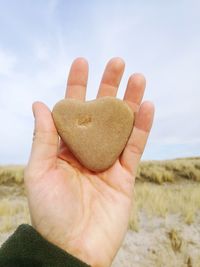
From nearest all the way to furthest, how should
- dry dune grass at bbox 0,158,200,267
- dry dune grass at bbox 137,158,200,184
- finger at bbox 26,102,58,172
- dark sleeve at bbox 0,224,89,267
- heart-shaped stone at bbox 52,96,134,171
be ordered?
dark sleeve at bbox 0,224,89,267 → finger at bbox 26,102,58,172 → heart-shaped stone at bbox 52,96,134,171 → dry dune grass at bbox 0,158,200,267 → dry dune grass at bbox 137,158,200,184

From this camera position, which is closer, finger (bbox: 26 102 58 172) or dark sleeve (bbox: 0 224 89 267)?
dark sleeve (bbox: 0 224 89 267)

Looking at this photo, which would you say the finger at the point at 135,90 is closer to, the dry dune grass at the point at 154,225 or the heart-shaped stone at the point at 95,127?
the heart-shaped stone at the point at 95,127

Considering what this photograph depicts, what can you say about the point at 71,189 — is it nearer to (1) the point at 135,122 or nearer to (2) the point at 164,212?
(1) the point at 135,122

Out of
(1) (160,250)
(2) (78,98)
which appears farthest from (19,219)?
(2) (78,98)

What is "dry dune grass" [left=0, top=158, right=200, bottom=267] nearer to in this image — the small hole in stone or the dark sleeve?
the small hole in stone

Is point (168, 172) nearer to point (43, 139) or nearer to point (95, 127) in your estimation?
point (95, 127)

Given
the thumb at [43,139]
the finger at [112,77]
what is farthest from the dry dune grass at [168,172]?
the thumb at [43,139]

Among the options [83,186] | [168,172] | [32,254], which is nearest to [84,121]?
[83,186]

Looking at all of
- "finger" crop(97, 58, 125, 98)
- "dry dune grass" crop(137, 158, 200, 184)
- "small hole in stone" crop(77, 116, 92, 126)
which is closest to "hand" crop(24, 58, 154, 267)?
"finger" crop(97, 58, 125, 98)
